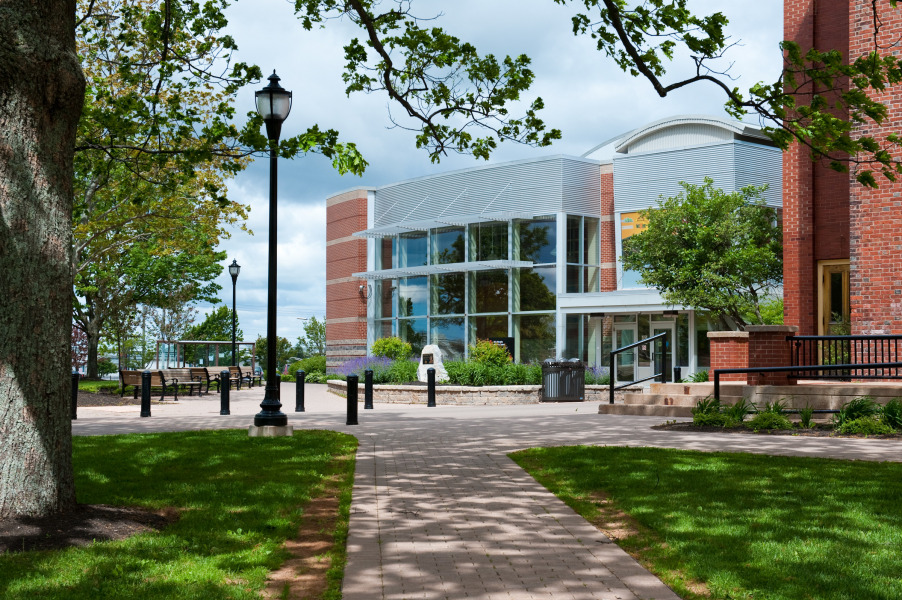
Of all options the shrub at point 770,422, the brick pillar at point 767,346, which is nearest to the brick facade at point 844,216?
the brick pillar at point 767,346

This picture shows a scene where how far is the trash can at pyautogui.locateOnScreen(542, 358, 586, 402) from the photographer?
26.0 metres

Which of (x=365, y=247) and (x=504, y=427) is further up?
(x=365, y=247)

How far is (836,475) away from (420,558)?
520 cm

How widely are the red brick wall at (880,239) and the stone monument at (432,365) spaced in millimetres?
14133

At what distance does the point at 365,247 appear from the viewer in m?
50.4

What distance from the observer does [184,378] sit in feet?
96.7

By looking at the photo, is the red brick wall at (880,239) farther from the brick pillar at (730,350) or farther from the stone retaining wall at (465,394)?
the stone retaining wall at (465,394)

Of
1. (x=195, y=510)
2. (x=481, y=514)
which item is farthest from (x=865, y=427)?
(x=195, y=510)

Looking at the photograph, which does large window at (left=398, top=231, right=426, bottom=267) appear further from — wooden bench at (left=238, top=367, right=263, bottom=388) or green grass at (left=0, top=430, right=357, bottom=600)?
green grass at (left=0, top=430, right=357, bottom=600)

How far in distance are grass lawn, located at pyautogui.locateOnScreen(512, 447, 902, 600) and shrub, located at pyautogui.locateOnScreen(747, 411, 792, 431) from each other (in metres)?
3.52

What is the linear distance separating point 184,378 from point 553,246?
17.0 metres

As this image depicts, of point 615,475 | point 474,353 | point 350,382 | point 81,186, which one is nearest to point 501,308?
point 474,353

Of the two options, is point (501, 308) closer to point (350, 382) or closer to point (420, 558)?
point (350, 382)

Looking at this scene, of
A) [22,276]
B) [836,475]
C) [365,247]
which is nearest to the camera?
[22,276]
